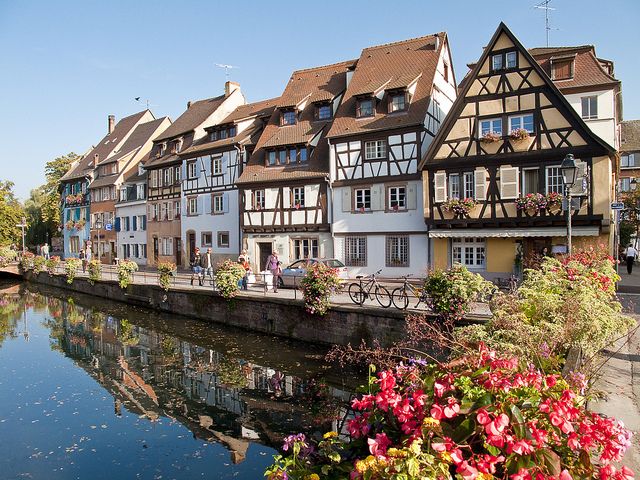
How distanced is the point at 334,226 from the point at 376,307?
11.6m

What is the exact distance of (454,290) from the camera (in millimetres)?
12180

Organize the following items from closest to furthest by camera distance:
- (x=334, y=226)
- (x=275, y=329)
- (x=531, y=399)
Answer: (x=531, y=399) < (x=275, y=329) < (x=334, y=226)

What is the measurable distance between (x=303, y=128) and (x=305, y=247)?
688cm

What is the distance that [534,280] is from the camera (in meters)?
8.48

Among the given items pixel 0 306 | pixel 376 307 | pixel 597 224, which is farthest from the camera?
pixel 0 306

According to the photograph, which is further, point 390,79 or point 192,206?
point 192,206

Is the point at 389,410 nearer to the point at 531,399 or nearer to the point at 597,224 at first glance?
the point at 531,399

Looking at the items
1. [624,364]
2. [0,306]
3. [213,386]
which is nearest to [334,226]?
[213,386]

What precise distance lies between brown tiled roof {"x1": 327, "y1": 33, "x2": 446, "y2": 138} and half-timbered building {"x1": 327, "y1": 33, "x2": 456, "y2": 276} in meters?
0.05

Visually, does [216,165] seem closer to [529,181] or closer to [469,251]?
[469,251]

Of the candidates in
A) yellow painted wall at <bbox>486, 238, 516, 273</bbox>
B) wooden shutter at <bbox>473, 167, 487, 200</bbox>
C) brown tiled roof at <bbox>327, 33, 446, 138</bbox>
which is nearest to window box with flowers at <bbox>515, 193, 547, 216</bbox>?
wooden shutter at <bbox>473, 167, 487, 200</bbox>

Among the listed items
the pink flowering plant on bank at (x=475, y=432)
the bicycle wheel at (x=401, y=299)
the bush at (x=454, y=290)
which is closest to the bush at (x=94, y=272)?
the bicycle wheel at (x=401, y=299)

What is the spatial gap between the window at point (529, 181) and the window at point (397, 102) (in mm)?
6941

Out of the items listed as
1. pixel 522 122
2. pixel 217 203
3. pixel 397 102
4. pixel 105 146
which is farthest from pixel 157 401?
pixel 105 146
